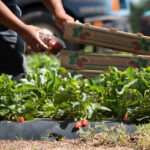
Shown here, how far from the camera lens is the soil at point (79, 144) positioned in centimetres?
222

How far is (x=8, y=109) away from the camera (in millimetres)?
2604

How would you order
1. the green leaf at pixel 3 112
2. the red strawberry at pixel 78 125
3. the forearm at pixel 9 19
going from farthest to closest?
the forearm at pixel 9 19
the green leaf at pixel 3 112
the red strawberry at pixel 78 125

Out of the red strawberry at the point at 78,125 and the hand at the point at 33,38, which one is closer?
the red strawberry at the point at 78,125

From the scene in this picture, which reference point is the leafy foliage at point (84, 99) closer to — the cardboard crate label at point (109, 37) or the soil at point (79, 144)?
the soil at point (79, 144)

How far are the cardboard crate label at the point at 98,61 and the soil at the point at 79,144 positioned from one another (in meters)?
0.98

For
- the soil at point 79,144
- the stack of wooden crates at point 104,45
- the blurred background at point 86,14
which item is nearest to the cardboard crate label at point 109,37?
the stack of wooden crates at point 104,45

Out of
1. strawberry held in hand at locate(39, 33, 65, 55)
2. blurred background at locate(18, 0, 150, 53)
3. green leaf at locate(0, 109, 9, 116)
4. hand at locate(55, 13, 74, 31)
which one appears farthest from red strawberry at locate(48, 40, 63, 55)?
blurred background at locate(18, 0, 150, 53)

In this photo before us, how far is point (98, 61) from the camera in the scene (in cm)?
323

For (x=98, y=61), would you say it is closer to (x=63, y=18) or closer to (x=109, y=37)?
(x=109, y=37)

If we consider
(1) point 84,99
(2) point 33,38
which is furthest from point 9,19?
(1) point 84,99

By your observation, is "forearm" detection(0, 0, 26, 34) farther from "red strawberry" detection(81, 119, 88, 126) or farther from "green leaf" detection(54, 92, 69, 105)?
"red strawberry" detection(81, 119, 88, 126)

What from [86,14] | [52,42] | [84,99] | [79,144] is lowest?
[79,144]

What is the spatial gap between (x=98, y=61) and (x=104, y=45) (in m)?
0.17

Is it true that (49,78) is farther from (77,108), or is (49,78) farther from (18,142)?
(18,142)
